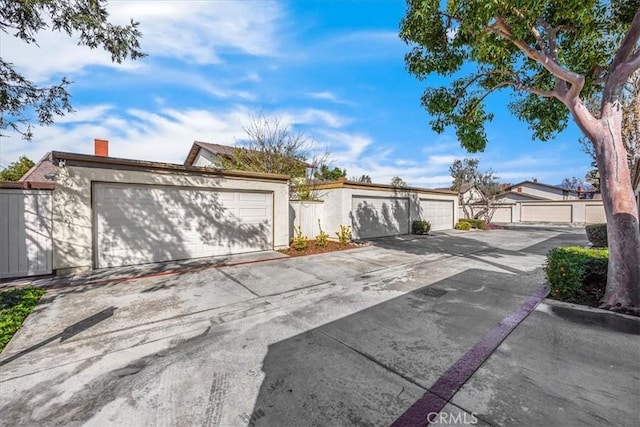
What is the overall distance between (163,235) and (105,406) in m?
6.62

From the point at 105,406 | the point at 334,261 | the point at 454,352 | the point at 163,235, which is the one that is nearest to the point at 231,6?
the point at 163,235

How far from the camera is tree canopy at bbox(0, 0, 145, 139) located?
501 cm

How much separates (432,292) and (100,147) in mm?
12296

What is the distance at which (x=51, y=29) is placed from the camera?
208 inches

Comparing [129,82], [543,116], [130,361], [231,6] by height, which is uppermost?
[231,6]

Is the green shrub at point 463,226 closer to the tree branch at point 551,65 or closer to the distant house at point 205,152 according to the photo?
the tree branch at point 551,65

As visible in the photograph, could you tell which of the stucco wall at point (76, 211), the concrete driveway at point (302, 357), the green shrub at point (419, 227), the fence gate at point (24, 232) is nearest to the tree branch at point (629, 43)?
the concrete driveway at point (302, 357)

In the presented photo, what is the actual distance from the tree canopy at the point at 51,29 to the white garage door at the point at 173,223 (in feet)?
7.23

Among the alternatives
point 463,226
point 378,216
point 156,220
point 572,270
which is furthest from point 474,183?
point 156,220

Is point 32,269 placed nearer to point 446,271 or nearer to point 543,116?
point 446,271

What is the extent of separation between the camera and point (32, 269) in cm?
654

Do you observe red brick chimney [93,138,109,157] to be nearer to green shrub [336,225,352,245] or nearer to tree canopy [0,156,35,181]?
green shrub [336,225,352,245]

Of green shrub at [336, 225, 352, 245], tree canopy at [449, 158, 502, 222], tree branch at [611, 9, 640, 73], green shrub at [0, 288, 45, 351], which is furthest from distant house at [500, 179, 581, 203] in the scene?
green shrub at [0, 288, 45, 351]

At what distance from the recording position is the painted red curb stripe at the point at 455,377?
7.29ft
